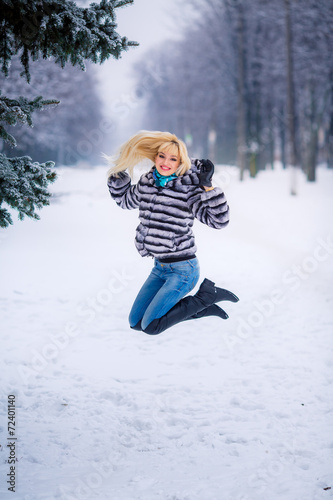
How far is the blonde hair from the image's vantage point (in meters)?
3.49

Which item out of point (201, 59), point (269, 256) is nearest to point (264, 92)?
point (201, 59)

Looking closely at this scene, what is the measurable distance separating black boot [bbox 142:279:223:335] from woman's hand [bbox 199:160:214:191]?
1.10 m

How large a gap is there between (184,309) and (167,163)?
4.58 feet

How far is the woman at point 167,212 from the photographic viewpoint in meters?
3.48

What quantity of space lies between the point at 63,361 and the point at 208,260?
467cm

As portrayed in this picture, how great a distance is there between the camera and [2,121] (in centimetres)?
287

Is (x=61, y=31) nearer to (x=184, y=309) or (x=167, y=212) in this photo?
(x=167, y=212)

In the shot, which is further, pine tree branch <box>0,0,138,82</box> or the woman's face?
the woman's face

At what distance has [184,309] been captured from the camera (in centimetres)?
374

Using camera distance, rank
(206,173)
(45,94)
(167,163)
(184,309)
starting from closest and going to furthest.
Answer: (206,173) → (167,163) → (184,309) → (45,94)

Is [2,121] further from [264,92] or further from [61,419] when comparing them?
[264,92]

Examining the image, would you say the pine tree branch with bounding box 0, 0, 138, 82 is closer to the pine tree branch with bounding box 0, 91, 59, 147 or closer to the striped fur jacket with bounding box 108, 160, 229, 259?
the pine tree branch with bounding box 0, 91, 59, 147

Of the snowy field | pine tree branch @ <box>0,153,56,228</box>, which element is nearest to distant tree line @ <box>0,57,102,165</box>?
pine tree branch @ <box>0,153,56,228</box>

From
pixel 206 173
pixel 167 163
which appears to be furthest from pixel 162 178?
pixel 206 173
